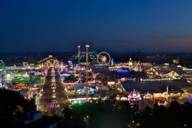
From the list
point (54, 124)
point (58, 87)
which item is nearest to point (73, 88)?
point (58, 87)

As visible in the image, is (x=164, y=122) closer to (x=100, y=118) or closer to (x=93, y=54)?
(x=100, y=118)

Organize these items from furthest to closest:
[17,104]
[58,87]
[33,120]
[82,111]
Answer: [58,87] < [82,111] < [17,104] < [33,120]

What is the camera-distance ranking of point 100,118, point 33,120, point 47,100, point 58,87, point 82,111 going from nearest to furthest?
point 33,120
point 100,118
point 82,111
point 47,100
point 58,87

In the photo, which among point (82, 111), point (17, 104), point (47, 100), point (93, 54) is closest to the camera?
point (17, 104)

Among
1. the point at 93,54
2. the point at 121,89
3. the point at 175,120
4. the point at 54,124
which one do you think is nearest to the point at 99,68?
the point at 93,54

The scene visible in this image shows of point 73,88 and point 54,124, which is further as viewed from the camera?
point 73,88

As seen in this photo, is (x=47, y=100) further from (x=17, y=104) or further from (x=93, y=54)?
(x=93, y=54)
